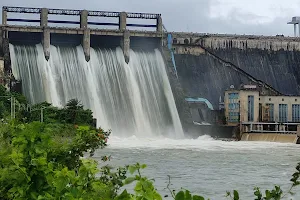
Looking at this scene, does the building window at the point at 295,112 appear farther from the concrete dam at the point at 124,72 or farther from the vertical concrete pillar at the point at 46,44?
the vertical concrete pillar at the point at 46,44

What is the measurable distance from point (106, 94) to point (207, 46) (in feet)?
39.2

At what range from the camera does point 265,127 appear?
146 feet

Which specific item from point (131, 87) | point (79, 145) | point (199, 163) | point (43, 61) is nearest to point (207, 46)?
point (131, 87)

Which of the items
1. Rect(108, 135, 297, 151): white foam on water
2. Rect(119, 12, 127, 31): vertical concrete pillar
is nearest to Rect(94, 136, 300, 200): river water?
Rect(108, 135, 297, 151): white foam on water

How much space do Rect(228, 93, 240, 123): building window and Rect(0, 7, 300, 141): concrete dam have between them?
2.74 ft

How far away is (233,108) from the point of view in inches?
1791

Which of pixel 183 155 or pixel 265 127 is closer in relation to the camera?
pixel 183 155

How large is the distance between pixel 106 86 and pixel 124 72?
67.6 inches

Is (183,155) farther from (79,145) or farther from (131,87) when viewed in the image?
(79,145)

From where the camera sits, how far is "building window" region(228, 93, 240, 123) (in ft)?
148

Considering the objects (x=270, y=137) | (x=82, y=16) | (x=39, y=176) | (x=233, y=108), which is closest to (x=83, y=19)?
(x=82, y=16)

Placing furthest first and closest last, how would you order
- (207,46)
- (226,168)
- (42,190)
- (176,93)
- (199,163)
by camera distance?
1. (207,46)
2. (176,93)
3. (199,163)
4. (226,168)
5. (42,190)

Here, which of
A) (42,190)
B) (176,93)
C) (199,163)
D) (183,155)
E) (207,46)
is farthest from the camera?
(207,46)

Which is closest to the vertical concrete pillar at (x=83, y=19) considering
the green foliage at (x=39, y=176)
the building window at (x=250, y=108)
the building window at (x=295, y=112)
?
the building window at (x=250, y=108)
